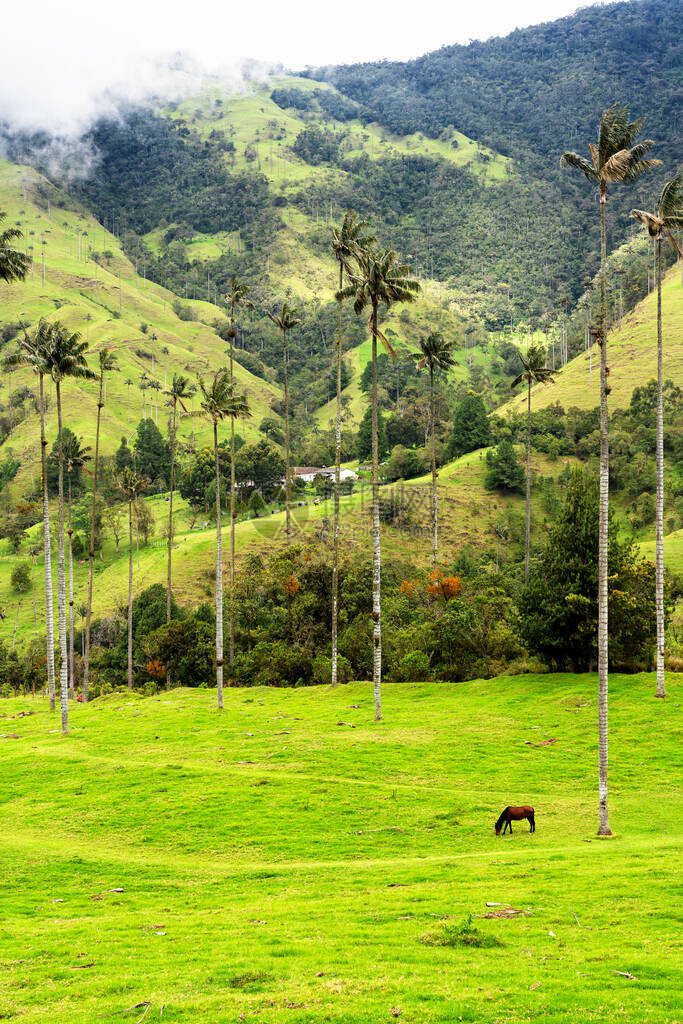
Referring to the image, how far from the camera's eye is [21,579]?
119812 millimetres

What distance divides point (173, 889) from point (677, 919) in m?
14.2

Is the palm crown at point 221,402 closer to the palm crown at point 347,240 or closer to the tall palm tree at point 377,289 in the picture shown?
the tall palm tree at point 377,289

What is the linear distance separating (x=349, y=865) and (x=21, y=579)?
10669cm

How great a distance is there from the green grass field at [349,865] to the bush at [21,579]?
242ft

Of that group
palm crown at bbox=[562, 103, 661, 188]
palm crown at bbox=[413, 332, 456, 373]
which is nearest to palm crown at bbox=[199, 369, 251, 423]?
palm crown at bbox=[562, 103, 661, 188]

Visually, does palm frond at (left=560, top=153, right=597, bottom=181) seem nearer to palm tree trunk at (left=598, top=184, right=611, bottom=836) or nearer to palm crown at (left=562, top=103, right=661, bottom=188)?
palm crown at (left=562, top=103, right=661, bottom=188)

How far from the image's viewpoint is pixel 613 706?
1655 inches

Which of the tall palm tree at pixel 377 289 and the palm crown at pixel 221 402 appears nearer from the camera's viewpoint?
the tall palm tree at pixel 377 289

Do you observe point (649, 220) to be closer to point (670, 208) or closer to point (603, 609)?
point (670, 208)

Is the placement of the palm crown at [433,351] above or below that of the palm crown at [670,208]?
above

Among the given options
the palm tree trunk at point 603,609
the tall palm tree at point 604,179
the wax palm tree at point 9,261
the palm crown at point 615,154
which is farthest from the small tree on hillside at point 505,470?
the palm tree trunk at point 603,609

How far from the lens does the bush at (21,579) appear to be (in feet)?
393

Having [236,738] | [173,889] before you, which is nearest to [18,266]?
[236,738]

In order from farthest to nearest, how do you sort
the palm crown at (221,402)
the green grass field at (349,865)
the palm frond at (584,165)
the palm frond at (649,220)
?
the palm crown at (221,402) → the palm frond at (649,220) → the palm frond at (584,165) → the green grass field at (349,865)
